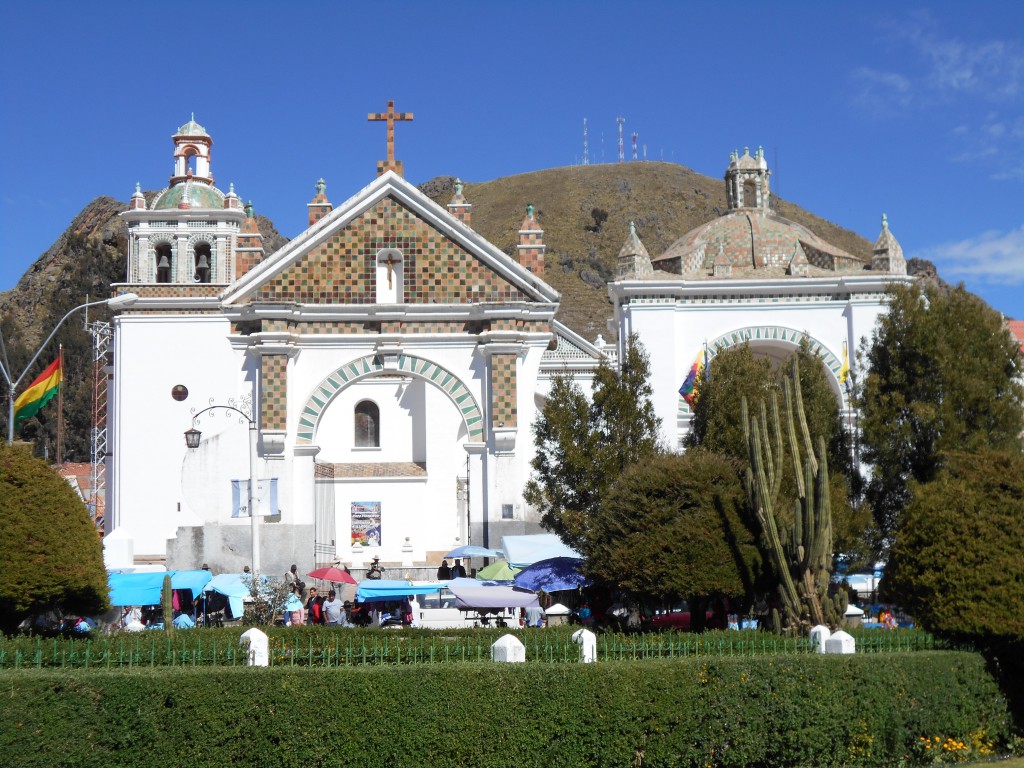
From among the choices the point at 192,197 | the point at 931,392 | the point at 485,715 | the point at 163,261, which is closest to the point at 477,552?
the point at 931,392

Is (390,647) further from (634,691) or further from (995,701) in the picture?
(995,701)

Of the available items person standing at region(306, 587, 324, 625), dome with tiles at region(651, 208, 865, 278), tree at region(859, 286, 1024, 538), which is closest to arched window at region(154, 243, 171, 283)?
dome with tiles at region(651, 208, 865, 278)

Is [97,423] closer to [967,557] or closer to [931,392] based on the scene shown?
[931,392]

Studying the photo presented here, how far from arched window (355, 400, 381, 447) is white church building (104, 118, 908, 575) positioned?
0.22ft

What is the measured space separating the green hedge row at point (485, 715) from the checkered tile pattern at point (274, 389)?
1654 cm

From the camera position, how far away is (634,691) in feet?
37.6

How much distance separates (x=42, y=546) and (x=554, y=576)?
28.2 feet

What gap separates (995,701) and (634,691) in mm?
4608

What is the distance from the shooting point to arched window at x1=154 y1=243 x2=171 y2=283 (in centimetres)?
4019

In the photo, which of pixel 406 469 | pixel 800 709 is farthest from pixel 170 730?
pixel 406 469

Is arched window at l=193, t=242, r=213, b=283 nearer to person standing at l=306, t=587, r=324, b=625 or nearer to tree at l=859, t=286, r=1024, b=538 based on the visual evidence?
person standing at l=306, t=587, r=324, b=625

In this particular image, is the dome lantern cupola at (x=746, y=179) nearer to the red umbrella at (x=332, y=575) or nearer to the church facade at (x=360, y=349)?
the church facade at (x=360, y=349)

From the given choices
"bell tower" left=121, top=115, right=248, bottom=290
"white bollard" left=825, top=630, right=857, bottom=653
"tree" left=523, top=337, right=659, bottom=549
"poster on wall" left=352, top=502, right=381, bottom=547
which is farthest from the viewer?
"poster on wall" left=352, top=502, right=381, bottom=547

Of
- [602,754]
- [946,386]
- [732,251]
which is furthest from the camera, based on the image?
[732,251]
